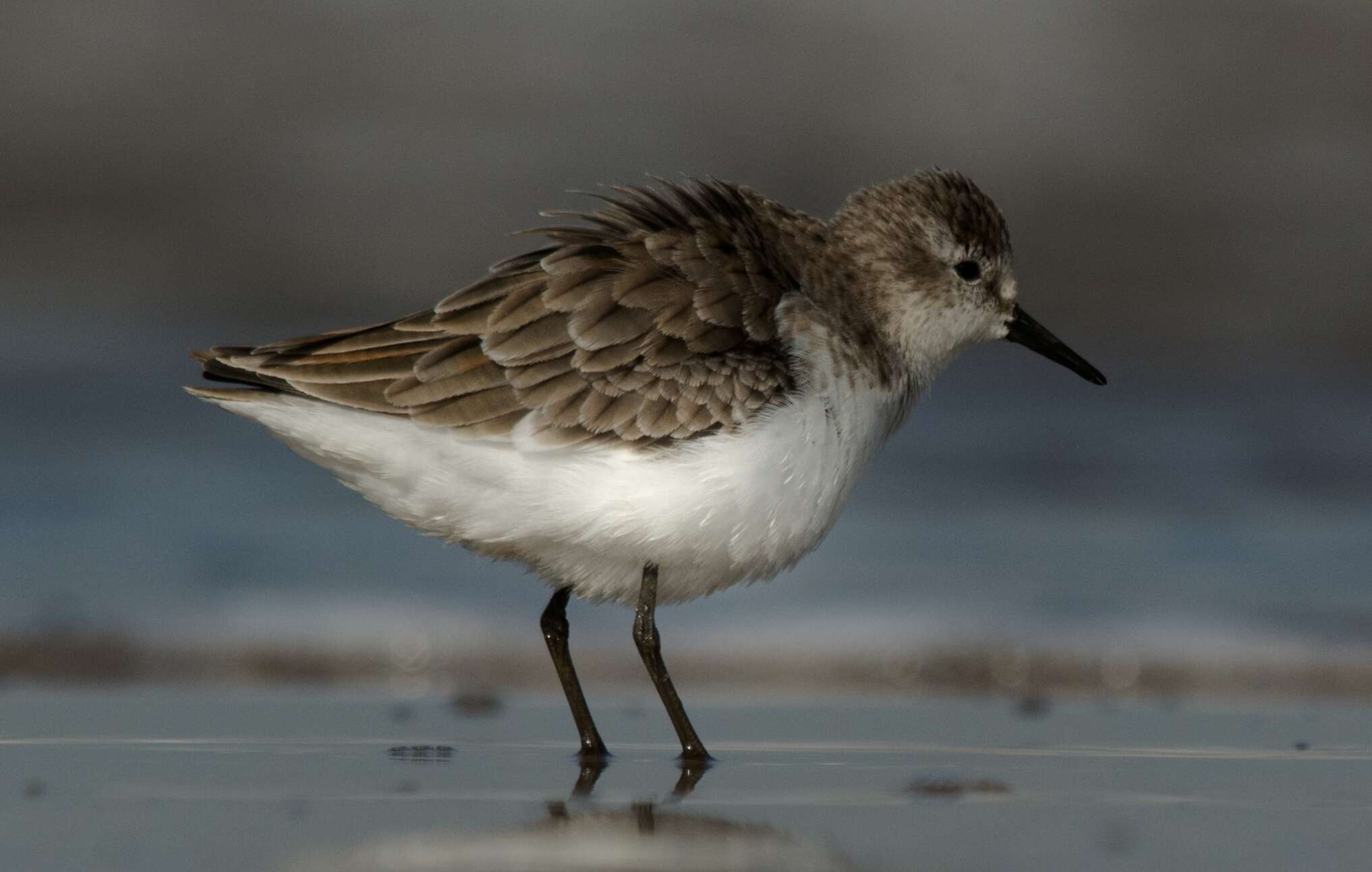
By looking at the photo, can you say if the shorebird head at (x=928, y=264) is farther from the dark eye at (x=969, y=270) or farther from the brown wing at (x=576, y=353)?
the brown wing at (x=576, y=353)

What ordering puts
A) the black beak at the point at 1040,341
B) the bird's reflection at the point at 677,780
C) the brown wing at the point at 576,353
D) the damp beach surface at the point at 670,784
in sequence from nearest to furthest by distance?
the damp beach surface at the point at 670,784 → the bird's reflection at the point at 677,780 → the brown wing at the point at 576,353 → the black beak at the point at 1040,341

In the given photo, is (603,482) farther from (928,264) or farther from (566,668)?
(928,264)

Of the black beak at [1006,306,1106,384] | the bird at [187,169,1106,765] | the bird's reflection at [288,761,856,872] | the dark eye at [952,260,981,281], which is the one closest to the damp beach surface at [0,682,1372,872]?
the bird's reflection at [288,761,856,872]

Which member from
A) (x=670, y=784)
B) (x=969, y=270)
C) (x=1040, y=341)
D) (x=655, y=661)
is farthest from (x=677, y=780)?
(x=1040, y=341)

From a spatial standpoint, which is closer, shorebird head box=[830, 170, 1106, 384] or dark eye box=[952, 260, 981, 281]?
shorebird head box=[830, 170, 1106, 384]

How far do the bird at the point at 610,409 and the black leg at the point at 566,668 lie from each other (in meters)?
0.01

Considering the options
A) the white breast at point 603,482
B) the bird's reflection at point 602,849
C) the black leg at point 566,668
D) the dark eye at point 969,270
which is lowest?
the bird's reflection at point 602,849

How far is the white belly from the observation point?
18.0ft

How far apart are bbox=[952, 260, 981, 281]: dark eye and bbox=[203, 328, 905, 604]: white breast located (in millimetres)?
1058

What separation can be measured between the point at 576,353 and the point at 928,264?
1.52 meters

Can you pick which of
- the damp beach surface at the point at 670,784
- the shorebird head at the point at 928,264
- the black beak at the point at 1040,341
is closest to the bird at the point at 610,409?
the shorebird head at the point at 928,264

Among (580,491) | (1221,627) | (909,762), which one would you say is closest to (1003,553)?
(1221,627)

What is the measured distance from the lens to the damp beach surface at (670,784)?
4.28 metres

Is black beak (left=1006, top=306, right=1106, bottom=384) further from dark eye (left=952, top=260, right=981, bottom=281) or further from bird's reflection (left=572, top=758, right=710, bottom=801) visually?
bird's reflection (left=572, top=758, right=710, bottom=801)
